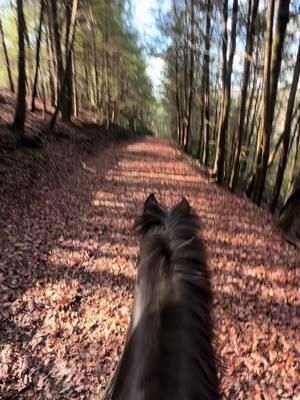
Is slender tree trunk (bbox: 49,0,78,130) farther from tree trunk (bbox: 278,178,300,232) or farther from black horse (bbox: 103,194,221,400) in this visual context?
black horse (bbox: 103,194,221,400)

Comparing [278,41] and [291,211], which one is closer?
[291,211]

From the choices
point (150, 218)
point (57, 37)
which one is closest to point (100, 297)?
point (150, 218)

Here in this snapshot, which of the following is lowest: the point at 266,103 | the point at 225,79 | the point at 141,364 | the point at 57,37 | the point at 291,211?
the point at 291,211

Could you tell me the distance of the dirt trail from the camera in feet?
14.2

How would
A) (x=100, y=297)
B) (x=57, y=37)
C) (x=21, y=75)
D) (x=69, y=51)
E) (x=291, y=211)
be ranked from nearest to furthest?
(x=100, y=297) → (x=291, y=211) → (x=21, y=75) → (x=69, y=51) → (x=57, y=37)

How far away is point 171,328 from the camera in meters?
1.42

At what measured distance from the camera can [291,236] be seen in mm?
8844

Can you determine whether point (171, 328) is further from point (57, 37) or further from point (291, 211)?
point (57, 37)

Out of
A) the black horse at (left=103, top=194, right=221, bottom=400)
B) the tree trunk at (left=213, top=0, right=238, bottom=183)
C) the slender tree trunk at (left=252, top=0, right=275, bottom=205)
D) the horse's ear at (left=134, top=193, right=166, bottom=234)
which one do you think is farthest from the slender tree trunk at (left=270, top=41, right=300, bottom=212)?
the black horse at (left=103, top=194, right=221, bottom=400)

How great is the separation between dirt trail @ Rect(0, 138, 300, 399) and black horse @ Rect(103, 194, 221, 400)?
199cm

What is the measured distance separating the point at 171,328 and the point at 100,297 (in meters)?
4.76

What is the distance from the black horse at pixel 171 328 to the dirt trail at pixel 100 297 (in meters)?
1.99

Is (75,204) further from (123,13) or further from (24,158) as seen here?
(123,13)

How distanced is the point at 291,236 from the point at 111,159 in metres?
12.4
